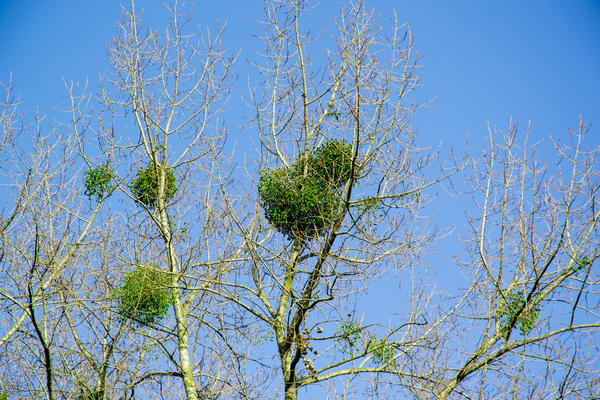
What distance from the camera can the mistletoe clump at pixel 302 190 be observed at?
26.3 feet

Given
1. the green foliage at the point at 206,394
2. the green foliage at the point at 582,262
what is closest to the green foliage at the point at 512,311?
the green foliage at the point at 582,262

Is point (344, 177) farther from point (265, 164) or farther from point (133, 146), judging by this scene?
point (133, 146)

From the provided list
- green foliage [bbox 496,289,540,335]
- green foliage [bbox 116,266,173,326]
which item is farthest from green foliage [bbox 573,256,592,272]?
green foliage [bbox 116,266,173,326]

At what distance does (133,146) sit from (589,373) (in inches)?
235

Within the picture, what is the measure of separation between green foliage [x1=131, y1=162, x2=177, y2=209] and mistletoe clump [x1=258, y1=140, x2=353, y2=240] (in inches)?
59.2

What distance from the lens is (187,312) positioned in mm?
8617

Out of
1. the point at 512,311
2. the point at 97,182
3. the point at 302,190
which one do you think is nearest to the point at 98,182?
the point at 97,182

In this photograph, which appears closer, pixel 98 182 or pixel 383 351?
pixel 383 351

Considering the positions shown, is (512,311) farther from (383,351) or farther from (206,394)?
(206,394)

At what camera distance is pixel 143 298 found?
8414 mm

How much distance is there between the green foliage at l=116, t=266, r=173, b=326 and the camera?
27.3 ft

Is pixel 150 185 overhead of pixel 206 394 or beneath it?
overhead

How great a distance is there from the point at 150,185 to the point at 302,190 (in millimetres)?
2277

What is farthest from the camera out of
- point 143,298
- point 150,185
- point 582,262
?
point 150,185
